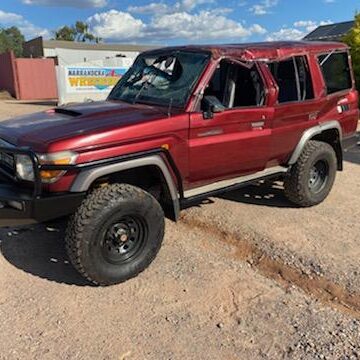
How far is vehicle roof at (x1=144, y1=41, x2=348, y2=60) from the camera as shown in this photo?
4.79 meters

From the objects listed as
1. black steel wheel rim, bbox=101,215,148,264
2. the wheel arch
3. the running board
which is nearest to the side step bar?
the running board

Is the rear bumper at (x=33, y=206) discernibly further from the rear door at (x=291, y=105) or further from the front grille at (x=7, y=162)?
the rear door at (x=291, y=105)

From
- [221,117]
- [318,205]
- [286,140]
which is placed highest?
[221,117]

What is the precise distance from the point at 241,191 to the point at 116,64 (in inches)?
672

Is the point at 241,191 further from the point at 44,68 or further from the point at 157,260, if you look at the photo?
the point at 44,68

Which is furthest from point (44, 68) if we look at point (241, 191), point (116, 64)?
→ point (241, 191)

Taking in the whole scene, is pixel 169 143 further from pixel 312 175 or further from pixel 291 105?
pixel 312 175

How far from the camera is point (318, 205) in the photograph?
5.92 metres

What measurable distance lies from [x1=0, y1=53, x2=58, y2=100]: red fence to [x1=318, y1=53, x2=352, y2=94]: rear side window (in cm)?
2623

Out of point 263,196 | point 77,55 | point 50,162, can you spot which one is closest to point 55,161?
point 50,162

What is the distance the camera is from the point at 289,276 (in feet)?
13.8

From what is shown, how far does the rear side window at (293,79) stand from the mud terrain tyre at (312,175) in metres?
0.62

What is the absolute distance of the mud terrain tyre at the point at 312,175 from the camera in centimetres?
556

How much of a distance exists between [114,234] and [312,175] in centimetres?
294
